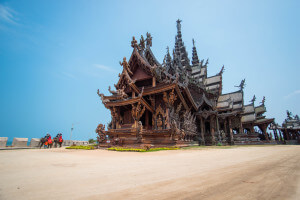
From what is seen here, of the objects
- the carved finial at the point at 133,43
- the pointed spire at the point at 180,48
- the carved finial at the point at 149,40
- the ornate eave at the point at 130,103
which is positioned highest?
the pointed spire at the point at 180,48

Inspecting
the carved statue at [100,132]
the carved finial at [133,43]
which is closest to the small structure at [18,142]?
the carved statue at [100,132]

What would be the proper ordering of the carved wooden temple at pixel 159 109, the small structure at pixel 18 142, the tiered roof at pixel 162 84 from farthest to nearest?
the small structure at pixel 18 142 < the tiered roof at pixel 162 84 < the carved wooden temple at pixel 159 109

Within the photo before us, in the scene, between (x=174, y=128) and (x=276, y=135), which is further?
(x=276, y=135)

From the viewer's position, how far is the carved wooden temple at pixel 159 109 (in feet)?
37.3

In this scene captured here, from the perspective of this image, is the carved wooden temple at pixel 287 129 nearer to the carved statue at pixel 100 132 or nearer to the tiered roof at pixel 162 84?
the tiered roof at pixel 162 84

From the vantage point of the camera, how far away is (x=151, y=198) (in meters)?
1.26

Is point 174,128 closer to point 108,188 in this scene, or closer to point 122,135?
point 122,135

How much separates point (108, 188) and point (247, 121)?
24.5m

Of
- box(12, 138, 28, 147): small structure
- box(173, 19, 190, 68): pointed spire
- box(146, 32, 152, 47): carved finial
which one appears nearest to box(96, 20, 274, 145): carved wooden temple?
box(146, 32, 152, 47): carved finial

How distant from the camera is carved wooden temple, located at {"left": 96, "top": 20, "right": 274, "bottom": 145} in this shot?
11.4 meters

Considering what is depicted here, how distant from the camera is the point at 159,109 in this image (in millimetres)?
12344

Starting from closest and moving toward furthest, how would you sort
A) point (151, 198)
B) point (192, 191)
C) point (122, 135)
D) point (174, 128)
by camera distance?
1. point (151, 198)
2. point (192, 191)
3. point (174, 128)
4. point (122, 135)

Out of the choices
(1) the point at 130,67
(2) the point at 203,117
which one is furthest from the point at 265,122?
(1) the point at 130,67

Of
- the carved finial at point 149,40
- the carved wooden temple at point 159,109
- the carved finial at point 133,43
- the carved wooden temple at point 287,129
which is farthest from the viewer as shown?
the carved wooden temple at point 287,129
